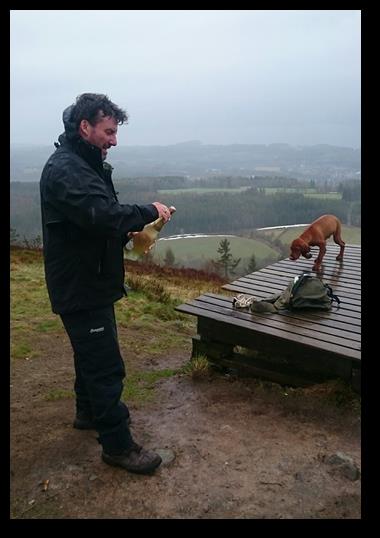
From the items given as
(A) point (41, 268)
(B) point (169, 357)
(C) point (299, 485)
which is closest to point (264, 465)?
(C) point (299, 485)

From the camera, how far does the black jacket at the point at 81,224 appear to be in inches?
105

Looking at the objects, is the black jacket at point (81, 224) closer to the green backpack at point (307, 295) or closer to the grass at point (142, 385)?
the grass at point (142, 385)

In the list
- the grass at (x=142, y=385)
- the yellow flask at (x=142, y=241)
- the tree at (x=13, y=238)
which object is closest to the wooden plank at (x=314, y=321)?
the grass at (x=142, y=385)

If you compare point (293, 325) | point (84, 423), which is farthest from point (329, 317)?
point (84, 423)

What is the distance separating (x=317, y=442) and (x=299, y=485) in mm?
561

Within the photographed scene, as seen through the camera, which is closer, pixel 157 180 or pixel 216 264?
pixel 216 264

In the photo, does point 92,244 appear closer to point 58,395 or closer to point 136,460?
point 136,460

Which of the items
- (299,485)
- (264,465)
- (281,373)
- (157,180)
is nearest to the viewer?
(299,485)

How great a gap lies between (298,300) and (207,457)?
2042 millimetres

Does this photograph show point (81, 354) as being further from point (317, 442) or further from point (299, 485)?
point (317, 442)

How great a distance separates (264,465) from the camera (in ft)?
10.6

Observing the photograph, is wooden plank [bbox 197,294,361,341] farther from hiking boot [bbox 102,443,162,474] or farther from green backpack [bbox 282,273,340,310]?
hiking boot [bbox 102,443,162,474]

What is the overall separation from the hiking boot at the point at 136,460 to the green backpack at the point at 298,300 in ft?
6.72
